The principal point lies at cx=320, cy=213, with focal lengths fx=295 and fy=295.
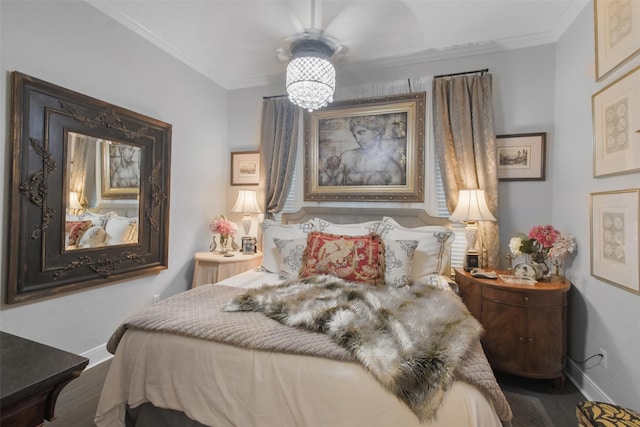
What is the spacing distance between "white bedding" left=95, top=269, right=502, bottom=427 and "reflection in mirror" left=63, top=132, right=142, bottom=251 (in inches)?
49.2

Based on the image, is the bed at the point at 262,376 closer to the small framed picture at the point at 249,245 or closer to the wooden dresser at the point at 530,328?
the wooden dresser at the point at 530,328

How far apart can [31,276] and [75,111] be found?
3.92 feet

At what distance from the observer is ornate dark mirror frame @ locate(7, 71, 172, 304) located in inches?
74.4

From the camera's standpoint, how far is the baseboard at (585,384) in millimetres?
1896

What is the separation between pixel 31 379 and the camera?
0.70 meters

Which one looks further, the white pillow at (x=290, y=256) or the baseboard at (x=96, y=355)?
the white pillow at (x=290, y=256)

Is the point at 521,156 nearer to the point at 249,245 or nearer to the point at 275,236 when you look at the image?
the point at 275,236

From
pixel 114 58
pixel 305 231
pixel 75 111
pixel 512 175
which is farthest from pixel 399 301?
pixel 114 58

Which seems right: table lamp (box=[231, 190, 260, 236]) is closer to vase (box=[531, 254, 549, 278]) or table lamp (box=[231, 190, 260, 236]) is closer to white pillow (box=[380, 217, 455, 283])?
white pillow (box=[380, 217, 455, 283])

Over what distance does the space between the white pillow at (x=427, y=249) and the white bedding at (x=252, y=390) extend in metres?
1.33

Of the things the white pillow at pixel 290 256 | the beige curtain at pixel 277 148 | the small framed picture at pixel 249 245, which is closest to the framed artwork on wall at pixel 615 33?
the white pillow at pixel 290 256

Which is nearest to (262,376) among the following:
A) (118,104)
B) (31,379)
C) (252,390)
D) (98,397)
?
(252,390)

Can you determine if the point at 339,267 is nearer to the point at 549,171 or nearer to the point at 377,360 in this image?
the point at 377,360

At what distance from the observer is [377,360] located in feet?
3.77
